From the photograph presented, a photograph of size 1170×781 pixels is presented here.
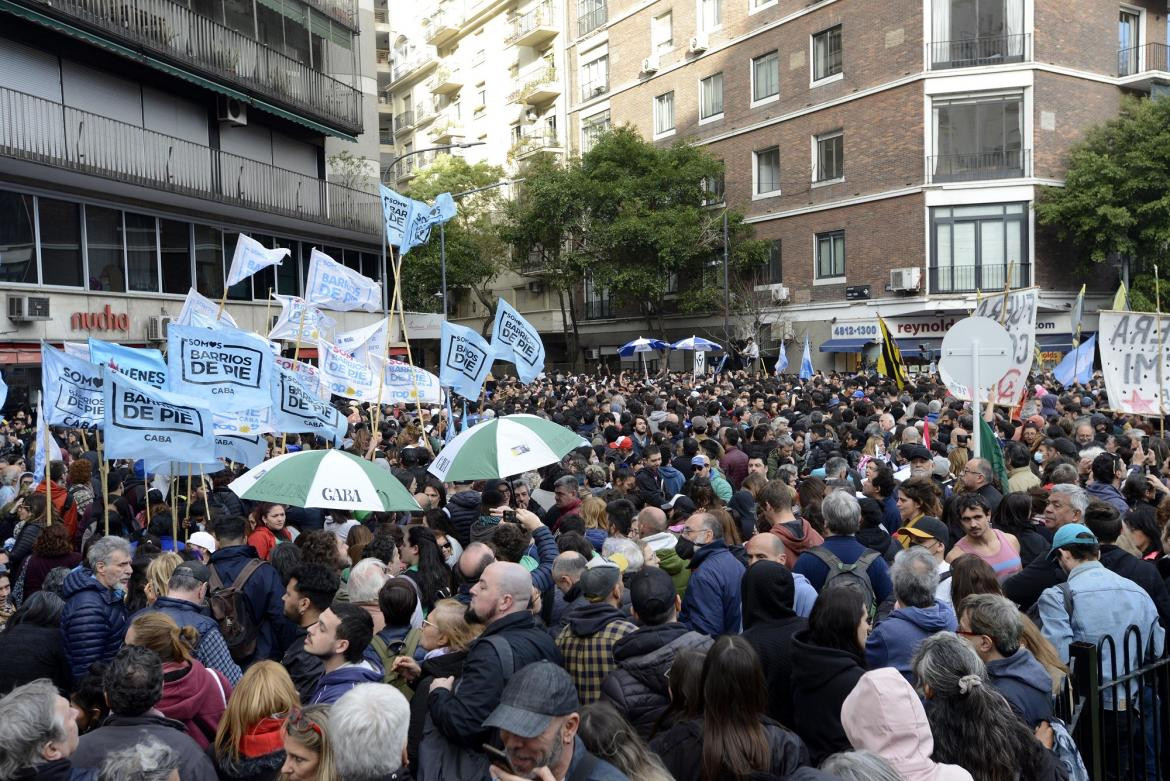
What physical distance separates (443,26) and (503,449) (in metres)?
56.6

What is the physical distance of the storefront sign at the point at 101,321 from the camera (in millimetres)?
21719

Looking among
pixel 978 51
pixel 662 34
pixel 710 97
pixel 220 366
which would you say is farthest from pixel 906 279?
pixel 220 366

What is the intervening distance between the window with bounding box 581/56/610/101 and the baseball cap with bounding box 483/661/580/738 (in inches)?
1834

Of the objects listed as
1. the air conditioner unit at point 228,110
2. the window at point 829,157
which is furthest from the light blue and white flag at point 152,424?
the window at point 829,157

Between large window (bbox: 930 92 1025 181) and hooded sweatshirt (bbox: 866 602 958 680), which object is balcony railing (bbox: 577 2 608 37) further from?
→ hooded sweatshirt (bbox: 866 602 958 680)

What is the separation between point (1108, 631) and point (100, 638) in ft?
18.5

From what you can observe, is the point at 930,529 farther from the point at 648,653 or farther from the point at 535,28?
the point at 535,28

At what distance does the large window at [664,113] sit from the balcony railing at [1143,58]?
58.6 feet

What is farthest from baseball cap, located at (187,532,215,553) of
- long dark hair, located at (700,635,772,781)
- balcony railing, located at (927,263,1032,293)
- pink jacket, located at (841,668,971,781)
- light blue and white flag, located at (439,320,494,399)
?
balcony railing, located at (927,263,1032,293)

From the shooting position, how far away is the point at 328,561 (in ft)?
19.8

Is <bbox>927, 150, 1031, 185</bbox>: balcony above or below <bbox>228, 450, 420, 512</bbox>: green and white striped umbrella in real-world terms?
above

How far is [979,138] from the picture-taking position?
31.7m

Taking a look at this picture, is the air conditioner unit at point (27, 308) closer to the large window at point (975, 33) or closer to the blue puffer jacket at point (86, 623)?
the blue puffer jacket at point (86, 623)

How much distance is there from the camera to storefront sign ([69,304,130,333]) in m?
21.7
